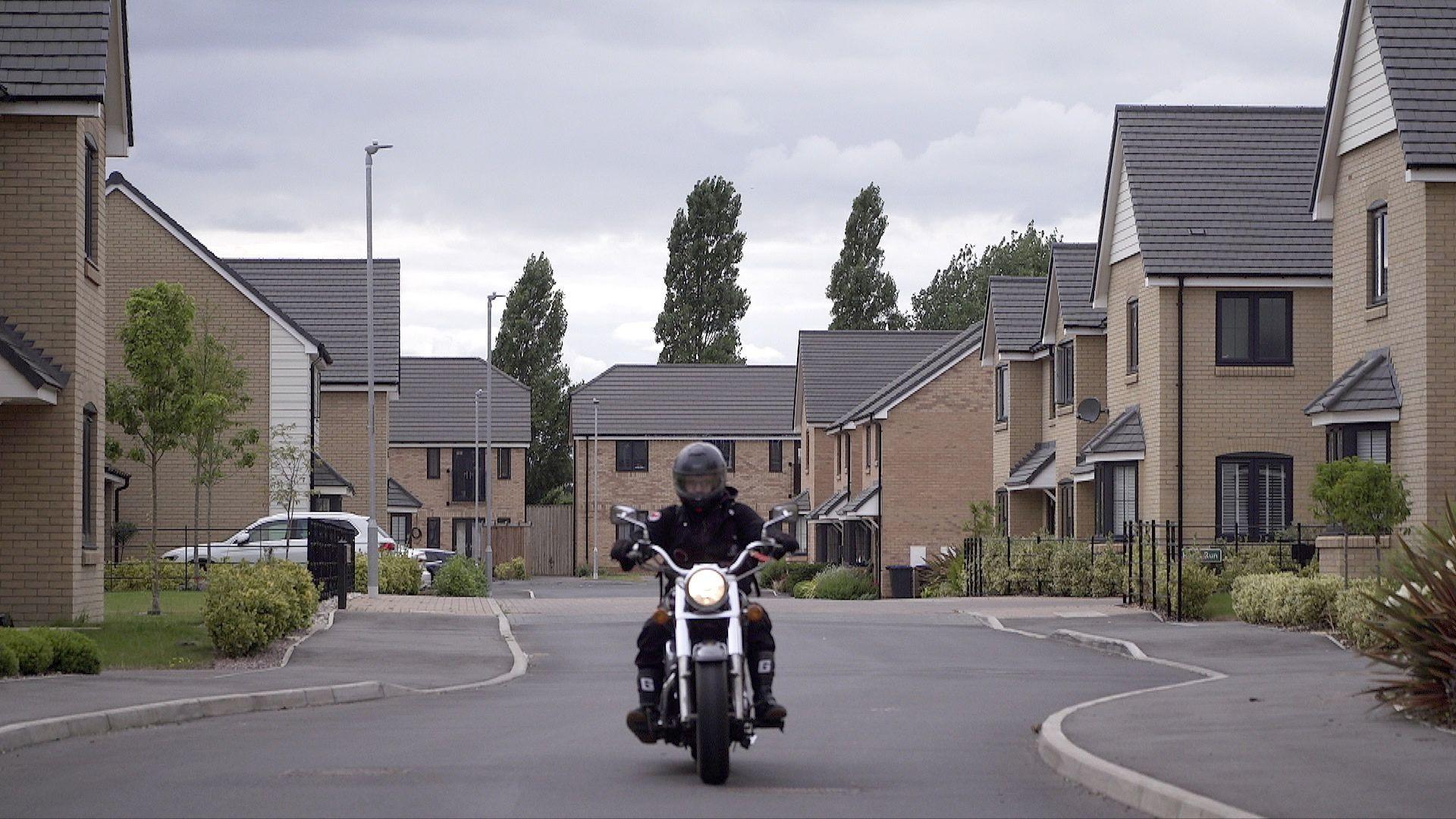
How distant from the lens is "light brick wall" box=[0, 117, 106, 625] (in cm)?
2303

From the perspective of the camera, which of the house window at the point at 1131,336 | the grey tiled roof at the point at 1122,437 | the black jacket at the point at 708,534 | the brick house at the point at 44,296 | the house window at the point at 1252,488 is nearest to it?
the black jacket at the point at 708,534

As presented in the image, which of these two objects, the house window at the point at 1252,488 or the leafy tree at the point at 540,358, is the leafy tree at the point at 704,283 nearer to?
the leafy tree at the point at 540,358

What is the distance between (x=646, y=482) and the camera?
8381cm

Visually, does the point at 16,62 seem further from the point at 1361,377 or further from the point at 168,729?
the point at 1361,377

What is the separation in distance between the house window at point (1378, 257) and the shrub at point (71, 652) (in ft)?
65.4

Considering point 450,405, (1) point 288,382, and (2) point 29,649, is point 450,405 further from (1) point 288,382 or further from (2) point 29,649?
(2) point 29,649

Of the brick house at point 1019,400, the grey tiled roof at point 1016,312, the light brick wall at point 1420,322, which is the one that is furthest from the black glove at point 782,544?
the grey tiled roof at point 1016,312

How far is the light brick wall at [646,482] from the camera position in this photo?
271 feet

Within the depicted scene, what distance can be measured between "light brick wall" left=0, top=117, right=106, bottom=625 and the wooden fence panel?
60890mm

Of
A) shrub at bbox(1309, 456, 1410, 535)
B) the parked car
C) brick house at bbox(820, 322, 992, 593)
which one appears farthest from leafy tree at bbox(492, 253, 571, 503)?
shrub at bbox(1309, 456, 1410, 535)

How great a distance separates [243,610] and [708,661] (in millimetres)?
11529

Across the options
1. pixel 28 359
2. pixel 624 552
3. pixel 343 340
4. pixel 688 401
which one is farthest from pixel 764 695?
pixel 688 401

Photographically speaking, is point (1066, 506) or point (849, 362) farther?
point (849, 362)

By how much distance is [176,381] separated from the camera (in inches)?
1090
